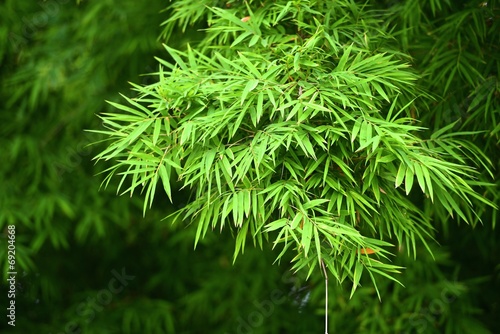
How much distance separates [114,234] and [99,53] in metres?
0.89

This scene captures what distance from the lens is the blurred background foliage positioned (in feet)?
9.41

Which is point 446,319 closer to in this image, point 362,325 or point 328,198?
point 362,325

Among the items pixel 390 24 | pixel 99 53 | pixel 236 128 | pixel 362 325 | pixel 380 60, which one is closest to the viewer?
pixel 236 128

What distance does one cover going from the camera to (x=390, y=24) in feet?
8.05

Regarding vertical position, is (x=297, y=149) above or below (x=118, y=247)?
above

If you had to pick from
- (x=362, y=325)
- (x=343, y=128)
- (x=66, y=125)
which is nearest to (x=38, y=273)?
(x=66, y=125)

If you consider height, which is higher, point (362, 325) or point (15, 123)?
point (15, 123)

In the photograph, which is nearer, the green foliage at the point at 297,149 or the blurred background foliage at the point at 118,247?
the green foliage at the point at 297,149

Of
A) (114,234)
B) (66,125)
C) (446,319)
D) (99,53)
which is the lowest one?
(446,319)

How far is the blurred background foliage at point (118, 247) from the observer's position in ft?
9.41

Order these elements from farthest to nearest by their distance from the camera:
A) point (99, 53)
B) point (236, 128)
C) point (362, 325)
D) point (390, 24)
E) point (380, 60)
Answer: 1. point (99, 53)
2. point (362, 325)
3. point (390, 24)
4. point (380, 60)
5. point (236, 128)

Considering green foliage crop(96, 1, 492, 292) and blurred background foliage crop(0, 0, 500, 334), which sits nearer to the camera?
green foliage crop(96, 1, 492, 292)

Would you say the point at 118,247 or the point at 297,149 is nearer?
the point at 297,149

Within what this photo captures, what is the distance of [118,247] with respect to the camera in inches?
138
